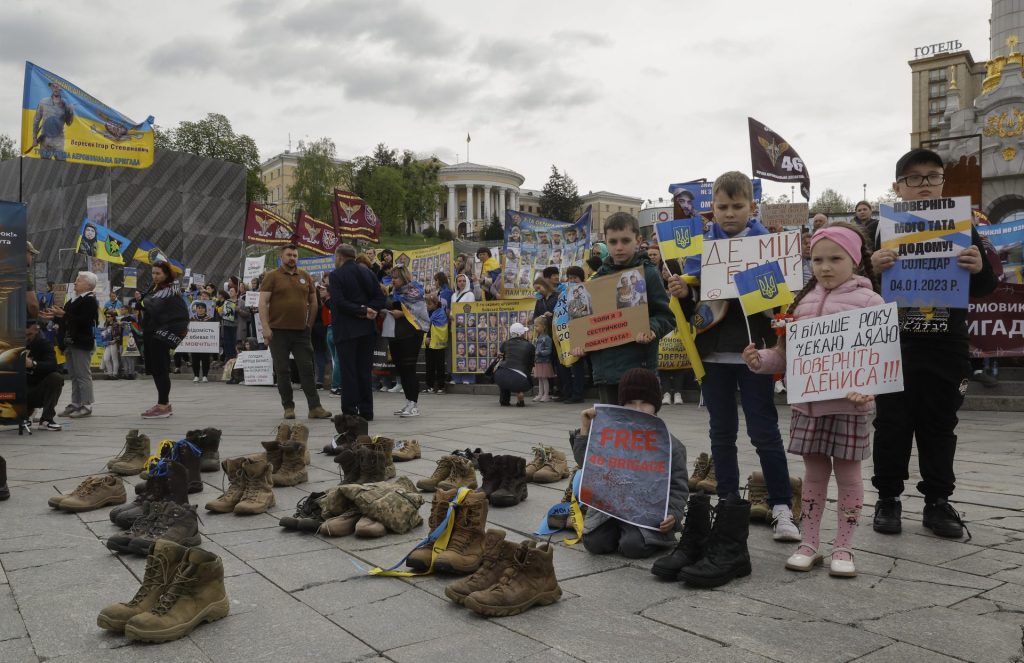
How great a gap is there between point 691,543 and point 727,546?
159mm

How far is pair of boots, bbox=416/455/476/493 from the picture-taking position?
5.14 m

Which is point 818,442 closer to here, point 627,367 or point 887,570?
point 887,570

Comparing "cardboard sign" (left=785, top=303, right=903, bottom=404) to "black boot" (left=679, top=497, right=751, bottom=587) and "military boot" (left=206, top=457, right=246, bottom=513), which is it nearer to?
"black boot" (left=679, top=497, right=751, bottom=587)

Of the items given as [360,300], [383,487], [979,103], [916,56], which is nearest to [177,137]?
[979,103]

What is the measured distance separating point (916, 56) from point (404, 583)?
105502 mm

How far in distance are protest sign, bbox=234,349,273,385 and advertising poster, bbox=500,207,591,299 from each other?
535 cm

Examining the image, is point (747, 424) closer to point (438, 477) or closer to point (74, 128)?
point (438, 477)

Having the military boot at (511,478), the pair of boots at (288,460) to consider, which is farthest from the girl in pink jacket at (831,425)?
the pair of boots at (288,460)

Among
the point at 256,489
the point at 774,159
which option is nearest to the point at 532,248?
the point at 774,159

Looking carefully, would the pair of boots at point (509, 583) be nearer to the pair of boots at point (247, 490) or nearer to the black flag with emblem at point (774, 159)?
the pair of boots at point (247, 490)

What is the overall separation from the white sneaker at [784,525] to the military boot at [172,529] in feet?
9.80

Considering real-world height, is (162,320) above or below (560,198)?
below

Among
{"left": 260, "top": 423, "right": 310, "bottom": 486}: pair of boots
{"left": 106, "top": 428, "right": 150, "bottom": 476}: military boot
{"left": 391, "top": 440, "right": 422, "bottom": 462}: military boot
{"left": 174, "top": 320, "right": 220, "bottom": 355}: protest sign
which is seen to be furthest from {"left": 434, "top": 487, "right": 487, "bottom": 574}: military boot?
{"left": 174, "top": 320, "right": 220, "bottom": 355}: protest sign

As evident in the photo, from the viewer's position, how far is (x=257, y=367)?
52.5 feet
